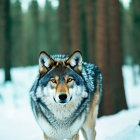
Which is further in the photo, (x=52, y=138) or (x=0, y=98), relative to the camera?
(x=0, y=98)

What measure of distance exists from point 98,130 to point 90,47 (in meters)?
10.1

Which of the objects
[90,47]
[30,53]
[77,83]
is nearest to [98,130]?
[77,83]

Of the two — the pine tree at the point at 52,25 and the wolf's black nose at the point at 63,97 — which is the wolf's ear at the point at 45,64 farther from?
the pine tree at the point at 52,25

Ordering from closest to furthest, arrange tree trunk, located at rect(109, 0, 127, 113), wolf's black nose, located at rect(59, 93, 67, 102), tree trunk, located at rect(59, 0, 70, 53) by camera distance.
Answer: wolf's black nose, located at rect(59, 93, 67, 102) < tree trunk, located at rect(109, 0, 127, 113) < tree trunk, located at rect(59, 0, 70, 53)

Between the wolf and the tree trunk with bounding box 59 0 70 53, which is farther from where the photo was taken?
the tree trunk with bounding box 59 0 70 53

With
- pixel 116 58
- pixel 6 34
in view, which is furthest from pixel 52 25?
pixel 116 58

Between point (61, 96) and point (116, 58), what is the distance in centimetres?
654

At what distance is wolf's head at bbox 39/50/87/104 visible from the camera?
4.24 metres

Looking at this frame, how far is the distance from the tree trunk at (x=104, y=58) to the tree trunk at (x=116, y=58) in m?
0.80

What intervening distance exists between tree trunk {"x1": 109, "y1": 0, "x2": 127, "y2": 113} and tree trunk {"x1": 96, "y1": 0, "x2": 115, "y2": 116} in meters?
0.80

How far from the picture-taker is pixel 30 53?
1665 inches

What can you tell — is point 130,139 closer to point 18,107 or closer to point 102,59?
point 102,59

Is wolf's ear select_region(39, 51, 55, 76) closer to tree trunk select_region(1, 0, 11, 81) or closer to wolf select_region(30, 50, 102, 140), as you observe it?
wolf select_region(30, 50, 102, 140)

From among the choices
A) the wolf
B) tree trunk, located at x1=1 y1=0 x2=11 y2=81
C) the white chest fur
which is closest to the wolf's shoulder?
the wolf
